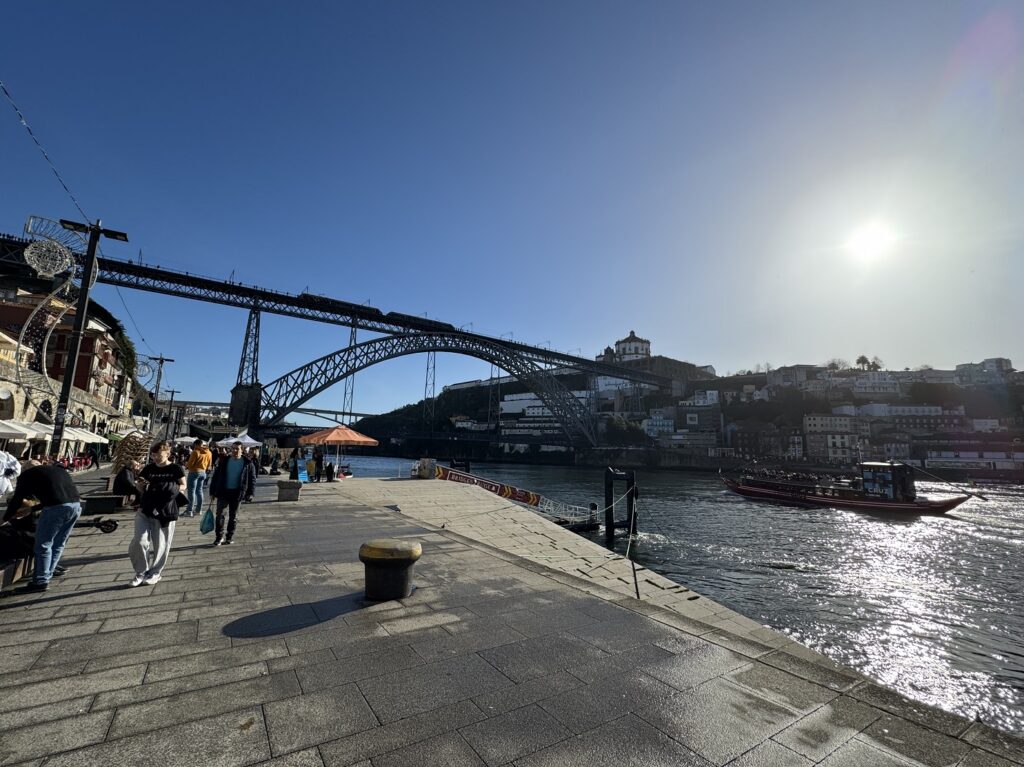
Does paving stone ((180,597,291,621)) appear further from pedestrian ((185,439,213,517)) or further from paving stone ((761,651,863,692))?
pedestrian ((185,439,213,517))

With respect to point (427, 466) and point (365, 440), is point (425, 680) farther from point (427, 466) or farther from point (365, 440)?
point (427, 466)

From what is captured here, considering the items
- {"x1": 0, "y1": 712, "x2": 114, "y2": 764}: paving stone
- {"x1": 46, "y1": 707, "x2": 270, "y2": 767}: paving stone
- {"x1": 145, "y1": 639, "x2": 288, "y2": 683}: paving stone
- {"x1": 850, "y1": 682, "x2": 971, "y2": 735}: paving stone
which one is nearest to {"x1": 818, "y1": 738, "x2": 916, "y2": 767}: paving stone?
{"x1": 850, "y1": 682, "x2": 971, "y2": 735}: paving stone

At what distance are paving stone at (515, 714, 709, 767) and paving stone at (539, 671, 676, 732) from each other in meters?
0.12

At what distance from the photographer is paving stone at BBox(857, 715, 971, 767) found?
8.66ft

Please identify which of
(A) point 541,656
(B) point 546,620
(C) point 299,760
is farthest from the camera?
(B) point 546,620

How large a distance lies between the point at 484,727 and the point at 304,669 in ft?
5.09

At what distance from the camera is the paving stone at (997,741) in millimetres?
2723

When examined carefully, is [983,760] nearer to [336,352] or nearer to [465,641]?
[465,641]

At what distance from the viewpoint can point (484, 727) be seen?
2795 millimetres

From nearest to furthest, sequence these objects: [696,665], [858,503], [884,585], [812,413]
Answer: [696,665]
[884,585]
[858,503]
[812,413]

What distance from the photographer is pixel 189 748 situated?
8.17 feet

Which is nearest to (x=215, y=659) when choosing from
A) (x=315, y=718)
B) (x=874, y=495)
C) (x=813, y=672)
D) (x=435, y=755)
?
(x=315, y=718)

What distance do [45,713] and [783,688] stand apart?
482 cm

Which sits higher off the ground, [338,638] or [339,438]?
[339,438]
